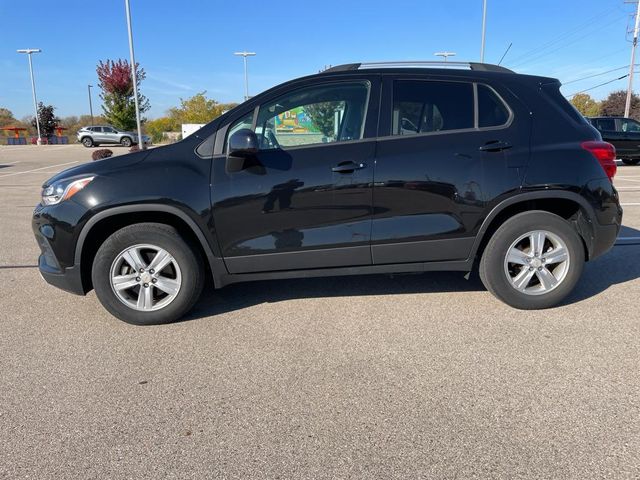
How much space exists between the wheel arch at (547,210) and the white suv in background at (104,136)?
125 feet

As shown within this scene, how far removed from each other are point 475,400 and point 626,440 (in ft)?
2.31

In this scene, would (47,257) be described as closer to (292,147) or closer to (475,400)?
(292,147)

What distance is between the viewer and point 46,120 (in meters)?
53.2

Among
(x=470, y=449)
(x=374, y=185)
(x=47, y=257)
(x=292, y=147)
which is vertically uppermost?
(x=292, y=147)

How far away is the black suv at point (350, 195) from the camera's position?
3414mm

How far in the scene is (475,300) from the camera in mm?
3998

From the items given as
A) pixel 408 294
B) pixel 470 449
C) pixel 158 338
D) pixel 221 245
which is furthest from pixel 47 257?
pixel 470 449

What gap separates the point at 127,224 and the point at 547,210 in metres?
3.40

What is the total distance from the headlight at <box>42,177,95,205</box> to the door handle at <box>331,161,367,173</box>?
1794mm

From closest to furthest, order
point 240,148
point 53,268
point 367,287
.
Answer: point 240,148 < point 53,268 < point 367,287

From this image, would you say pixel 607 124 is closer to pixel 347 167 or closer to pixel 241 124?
pixel 347 167

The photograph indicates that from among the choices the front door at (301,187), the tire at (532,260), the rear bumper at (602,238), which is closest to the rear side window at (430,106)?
the front door at (301,187)

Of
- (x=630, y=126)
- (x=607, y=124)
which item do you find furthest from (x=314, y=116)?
(x=630, y=126)

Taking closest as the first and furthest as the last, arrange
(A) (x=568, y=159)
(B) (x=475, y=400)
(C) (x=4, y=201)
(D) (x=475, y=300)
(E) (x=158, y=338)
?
(B) (x=475, y=400), (E) (x=158, y=338), (A) (x=568, y=159), (D) (x=475, y=300), (C) (x=4, y=201)
